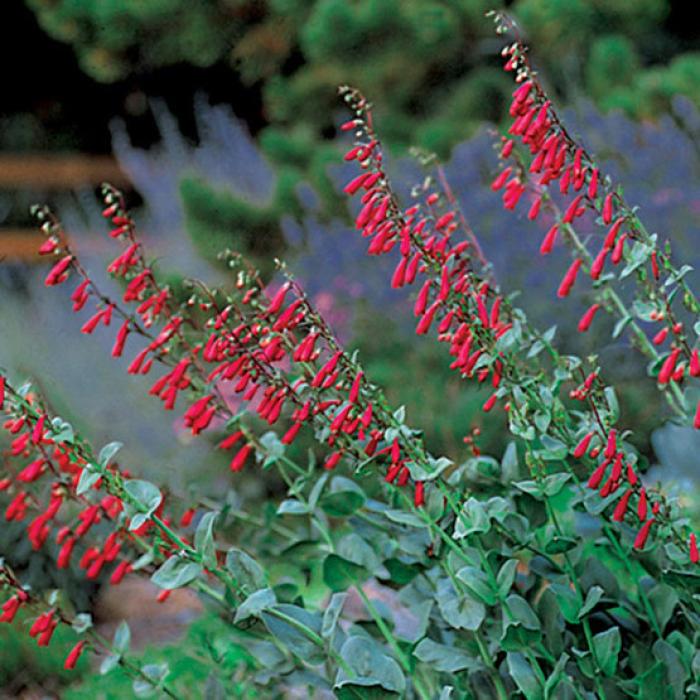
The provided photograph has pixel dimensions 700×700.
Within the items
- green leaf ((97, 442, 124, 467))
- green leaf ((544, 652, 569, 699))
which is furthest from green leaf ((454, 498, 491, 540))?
green leaf ((97, 442, 124, 467))

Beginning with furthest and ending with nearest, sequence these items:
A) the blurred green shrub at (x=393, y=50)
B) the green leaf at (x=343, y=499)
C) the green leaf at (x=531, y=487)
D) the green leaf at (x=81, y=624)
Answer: the blurred green shrub at (x=393, y=50) < the green leaf at (x=343, y=499) < the green leaf at (x=81, y=624) < the green leaf at (x=531, y=487)

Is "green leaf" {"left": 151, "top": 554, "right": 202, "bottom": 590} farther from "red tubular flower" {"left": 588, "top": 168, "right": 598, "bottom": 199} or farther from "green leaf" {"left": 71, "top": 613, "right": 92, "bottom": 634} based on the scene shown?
"red tubular flower" {"left": 588, "top": 168, "right": 598, "bottom": 199}

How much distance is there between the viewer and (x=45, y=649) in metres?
2.89

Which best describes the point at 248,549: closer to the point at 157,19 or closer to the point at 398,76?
the point at 398,76

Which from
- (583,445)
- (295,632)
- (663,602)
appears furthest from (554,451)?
(295,632)

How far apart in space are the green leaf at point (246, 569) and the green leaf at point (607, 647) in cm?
45

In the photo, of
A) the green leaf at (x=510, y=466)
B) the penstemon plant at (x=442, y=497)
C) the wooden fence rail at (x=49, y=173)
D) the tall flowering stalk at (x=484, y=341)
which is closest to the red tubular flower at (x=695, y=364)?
the penstemon plant at (x=442, y=497)

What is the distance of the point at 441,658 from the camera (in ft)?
5.05

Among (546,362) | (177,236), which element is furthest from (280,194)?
(546,362)

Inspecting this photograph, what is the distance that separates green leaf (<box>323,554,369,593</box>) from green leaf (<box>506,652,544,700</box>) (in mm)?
267

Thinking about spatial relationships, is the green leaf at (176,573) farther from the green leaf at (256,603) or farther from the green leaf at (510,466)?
the green leaf at (510,466)

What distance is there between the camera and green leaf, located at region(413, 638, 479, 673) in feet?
5.00

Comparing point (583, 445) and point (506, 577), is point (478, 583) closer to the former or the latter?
point (506, 577)

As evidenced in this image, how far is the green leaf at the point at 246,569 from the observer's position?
1.51 meters
